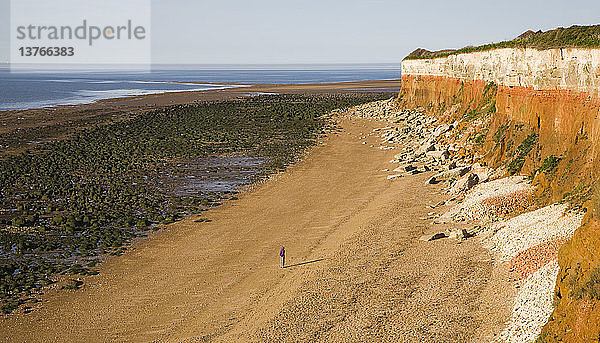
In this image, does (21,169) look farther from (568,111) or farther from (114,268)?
(568,111)

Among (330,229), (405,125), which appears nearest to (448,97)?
(405,125)

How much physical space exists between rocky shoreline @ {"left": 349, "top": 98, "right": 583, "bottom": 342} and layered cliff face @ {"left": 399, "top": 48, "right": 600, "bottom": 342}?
0.72m

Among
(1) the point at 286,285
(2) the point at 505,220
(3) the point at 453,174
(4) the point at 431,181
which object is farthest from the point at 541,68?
(1) the point at 286,285

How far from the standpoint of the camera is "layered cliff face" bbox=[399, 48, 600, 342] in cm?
1092

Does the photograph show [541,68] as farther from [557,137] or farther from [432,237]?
[432,237]

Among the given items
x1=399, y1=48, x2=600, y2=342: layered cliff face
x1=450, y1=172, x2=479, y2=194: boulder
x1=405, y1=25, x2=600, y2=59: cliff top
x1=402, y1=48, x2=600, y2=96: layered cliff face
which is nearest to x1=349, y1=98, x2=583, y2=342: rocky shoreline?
x1=450, y1=172, x2=479, y2=194: boulder

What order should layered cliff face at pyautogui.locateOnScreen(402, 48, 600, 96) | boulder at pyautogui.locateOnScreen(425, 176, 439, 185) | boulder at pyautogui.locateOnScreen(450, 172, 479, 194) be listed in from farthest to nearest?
boulder at pyautogui.locateOnScreen(425, 176, 439, 185)
boulder at pyautogui.locateOnScreen(450, 172, 479, 194)
layered cliff face at pyautogui.locateOnScreen(402, 48, 600, 96)

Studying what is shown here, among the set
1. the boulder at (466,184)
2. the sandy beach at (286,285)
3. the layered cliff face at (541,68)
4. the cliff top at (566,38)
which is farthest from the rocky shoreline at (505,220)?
the cliff top at (566,38)

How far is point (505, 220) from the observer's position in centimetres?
2023

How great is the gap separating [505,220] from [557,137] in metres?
4.51

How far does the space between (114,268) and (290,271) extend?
22.4ft

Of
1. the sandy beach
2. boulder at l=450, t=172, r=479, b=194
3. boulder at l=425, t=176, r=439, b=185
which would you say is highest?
boulder at l=450, t=172, r=479, b=194

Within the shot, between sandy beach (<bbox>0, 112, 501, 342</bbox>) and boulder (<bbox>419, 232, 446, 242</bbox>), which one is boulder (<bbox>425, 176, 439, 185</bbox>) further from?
boulder (<bbox>419, 232, 446, 242</bbox>)

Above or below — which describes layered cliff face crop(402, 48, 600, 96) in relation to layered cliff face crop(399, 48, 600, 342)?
above
